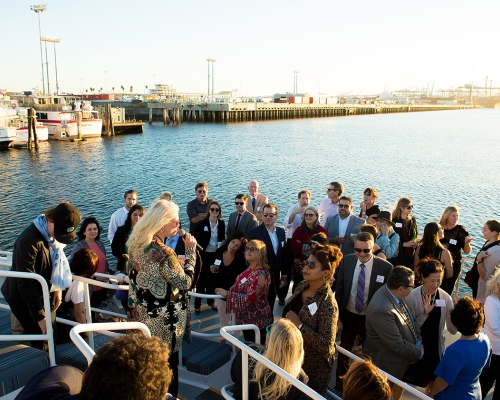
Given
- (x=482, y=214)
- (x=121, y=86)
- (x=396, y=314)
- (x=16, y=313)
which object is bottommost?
(x=482, y=214)

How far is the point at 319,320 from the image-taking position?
361cm

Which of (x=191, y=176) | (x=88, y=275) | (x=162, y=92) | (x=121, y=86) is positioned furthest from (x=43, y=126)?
(x=121, y=86)

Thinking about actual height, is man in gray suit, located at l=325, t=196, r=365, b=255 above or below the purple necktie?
above

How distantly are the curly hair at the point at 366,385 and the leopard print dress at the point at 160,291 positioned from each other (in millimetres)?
1408

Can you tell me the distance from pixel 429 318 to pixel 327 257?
1529 mm

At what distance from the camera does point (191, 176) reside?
104 ft

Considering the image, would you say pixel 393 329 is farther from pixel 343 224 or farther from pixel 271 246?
pixel 343 224

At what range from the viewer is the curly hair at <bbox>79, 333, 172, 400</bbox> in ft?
5.05

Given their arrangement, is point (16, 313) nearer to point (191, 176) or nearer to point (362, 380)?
point (362, 380)

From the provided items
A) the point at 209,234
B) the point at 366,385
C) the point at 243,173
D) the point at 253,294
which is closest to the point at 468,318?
the point at 366,385

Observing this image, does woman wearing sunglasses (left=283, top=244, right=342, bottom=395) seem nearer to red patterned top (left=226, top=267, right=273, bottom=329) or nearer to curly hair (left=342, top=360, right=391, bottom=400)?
red patterned top (left=226, top=267, right=273, bottom=329)

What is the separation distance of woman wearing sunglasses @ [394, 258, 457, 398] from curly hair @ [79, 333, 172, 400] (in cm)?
348

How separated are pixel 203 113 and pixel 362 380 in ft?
295

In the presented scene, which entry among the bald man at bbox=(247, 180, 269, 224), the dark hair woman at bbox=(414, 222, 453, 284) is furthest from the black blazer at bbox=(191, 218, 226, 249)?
the dark hair woman at bbox=(414, 222, 453, 284)
